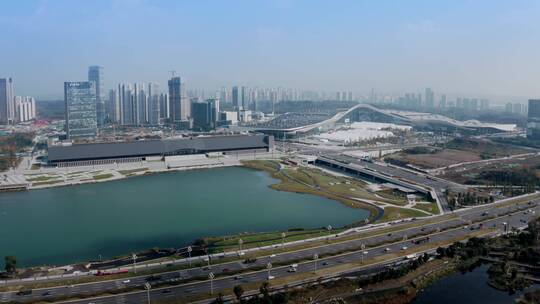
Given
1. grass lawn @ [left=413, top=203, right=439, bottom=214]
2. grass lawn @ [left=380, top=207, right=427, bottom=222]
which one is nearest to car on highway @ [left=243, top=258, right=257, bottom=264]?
grass lawn @ [left=380, top=207, right=427, bottom=222]

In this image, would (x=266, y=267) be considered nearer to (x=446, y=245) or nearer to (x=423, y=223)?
(x=446, y=245)

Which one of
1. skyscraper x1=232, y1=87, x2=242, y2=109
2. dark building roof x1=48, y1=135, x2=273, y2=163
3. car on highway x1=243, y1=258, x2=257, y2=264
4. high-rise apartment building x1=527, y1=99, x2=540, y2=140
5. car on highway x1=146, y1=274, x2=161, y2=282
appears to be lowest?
car on highway x1=146, y1=274, x2=161, y2=282

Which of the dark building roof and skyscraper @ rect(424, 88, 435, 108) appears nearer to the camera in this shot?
the dark building roof

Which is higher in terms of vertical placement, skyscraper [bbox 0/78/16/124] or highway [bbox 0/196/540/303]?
skyscraper [bbox 0/78/16/124]

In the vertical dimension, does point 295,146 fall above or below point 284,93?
below

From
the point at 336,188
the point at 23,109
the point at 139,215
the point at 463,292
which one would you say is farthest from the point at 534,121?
the point at 23,109

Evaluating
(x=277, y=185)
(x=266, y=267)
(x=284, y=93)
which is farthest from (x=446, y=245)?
(x=284, y=93)

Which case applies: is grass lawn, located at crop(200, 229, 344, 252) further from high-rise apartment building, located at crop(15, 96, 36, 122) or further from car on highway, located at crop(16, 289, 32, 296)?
high-rise apartment building, located at crop(15, 96, 36, 122)
